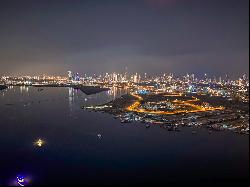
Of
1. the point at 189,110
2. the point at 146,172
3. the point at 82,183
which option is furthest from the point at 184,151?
the point at 189,110

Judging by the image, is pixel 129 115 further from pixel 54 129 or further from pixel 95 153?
pixel 95 153

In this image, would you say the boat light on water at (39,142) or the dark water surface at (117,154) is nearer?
the dark water surface at (117,154)

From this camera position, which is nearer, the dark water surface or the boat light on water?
the dark water surface

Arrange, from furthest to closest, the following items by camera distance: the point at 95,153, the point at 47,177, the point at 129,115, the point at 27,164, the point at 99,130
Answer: the point at 129,115, the point at 99,130, the point at 95,153, the point at 27,164, the point at 47,177

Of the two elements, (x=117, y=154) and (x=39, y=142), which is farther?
(x=39, y=142)

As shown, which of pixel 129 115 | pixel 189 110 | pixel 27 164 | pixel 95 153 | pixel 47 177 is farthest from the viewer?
pixel 189 110

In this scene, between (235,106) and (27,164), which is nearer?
(27,164)

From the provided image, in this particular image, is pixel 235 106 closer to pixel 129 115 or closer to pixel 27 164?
pixel 129 115
